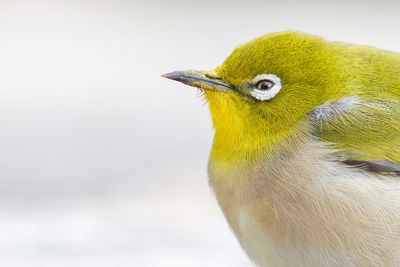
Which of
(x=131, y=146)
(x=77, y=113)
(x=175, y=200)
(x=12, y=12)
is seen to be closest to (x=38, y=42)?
(x=12, y=12)

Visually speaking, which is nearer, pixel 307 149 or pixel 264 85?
pixel 307 149

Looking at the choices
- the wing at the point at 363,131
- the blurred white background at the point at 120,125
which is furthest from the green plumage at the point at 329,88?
the blurred white background at the point at 120,125

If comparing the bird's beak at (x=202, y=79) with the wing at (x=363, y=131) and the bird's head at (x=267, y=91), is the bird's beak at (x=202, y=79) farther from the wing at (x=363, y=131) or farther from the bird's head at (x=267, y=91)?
the wing at (x=363, y=131)

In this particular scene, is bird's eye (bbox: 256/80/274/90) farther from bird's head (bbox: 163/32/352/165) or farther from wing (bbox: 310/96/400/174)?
wing (bbox: 310/96/400/174)

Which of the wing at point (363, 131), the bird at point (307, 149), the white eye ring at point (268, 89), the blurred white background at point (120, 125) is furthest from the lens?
the blurred white background at point (120, 125)

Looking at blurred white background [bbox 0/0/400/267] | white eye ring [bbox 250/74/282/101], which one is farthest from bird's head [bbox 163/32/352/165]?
blurred white background [bbox 0/0/400/267]

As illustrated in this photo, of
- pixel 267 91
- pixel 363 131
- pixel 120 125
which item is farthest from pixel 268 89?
pixel 120 125

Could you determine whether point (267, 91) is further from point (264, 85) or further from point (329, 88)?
point (329, 88)
